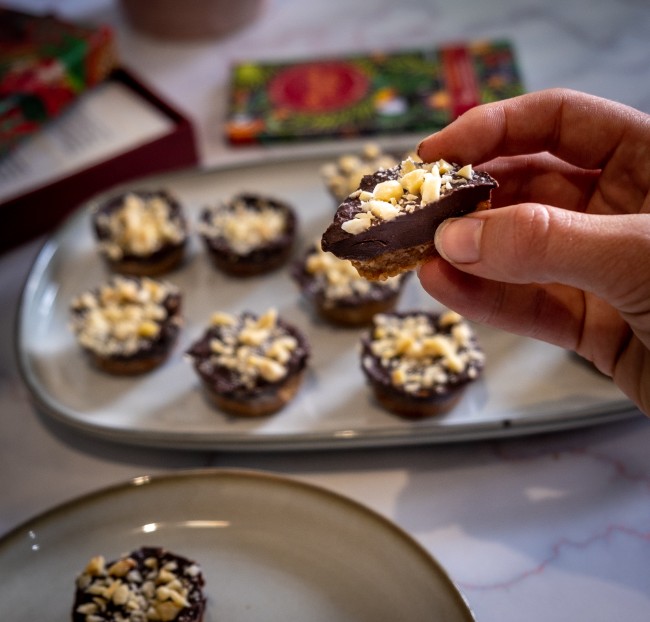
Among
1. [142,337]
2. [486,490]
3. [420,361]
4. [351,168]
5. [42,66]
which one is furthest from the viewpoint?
[42,66]

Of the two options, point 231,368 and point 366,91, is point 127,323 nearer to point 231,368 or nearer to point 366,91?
point 231,368

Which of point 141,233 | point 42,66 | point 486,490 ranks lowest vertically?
point 486,490

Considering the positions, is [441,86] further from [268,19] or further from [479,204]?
[479,204]

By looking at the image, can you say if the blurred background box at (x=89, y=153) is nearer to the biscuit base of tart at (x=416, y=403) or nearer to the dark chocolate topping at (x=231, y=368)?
the dark chocolate topping at (x=231, y=368)

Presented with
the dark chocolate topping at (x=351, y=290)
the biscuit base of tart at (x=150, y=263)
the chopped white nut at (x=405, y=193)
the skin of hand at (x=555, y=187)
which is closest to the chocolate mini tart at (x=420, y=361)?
the dark chocolate topping at (x=351, y=290)

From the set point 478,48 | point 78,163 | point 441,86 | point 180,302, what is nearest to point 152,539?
point 180,302

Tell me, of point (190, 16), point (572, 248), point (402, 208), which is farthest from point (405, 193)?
point (190, 16)

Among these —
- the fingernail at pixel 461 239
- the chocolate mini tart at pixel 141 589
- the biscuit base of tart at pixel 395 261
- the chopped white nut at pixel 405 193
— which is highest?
the chopped white nut at pixel 405 193
